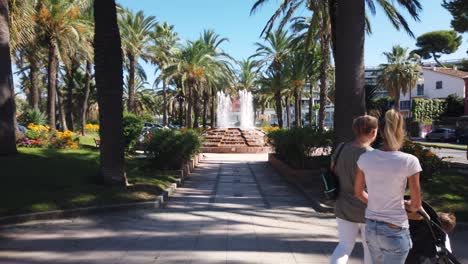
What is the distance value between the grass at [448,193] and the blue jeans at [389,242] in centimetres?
544

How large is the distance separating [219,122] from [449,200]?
1967 inches

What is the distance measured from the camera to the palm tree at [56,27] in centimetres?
2630

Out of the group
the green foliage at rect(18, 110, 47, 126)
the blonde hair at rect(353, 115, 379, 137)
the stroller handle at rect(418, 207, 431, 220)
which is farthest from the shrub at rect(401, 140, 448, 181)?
the green foliage at rect(18, 110, 47, 126)

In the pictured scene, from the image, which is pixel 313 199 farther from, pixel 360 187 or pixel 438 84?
pixel 438 84

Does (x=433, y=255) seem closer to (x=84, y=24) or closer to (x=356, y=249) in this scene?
(x=356, y=249)

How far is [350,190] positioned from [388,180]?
0.79 metres

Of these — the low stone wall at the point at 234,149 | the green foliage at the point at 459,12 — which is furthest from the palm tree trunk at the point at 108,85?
the low stone wall at the point at 234,149

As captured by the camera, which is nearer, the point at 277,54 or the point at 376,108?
the point at 376,108

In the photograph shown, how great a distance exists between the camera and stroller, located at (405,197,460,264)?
3.67 metres

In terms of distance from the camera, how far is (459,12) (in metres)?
15.9

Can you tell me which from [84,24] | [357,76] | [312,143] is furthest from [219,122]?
[357,76]

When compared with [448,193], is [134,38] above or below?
above

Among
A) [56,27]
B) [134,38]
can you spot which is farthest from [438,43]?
[56,27]

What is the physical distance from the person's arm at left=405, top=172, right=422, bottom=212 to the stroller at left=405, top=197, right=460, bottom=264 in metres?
0.22
